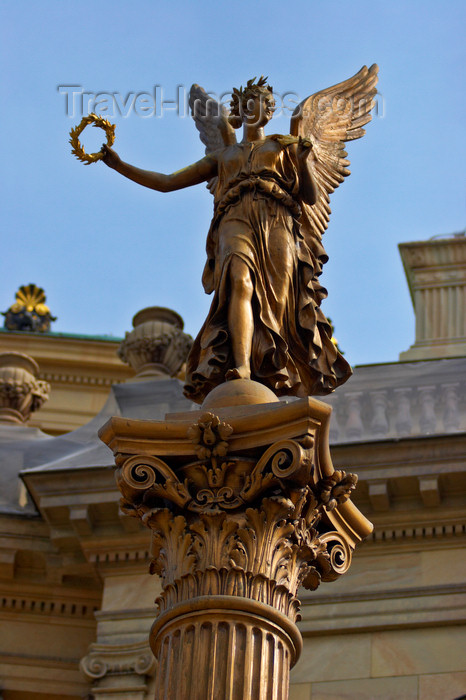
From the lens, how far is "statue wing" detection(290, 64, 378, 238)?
468 inches

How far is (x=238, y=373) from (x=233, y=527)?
128cm

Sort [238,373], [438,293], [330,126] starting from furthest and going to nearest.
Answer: [438,293], [330,126], [238,373]

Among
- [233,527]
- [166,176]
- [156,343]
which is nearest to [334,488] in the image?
[233,527]

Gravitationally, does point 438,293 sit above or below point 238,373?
above

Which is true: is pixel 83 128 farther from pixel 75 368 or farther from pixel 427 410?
pixel 75 368

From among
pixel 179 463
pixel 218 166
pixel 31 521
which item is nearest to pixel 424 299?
pixel 31 521

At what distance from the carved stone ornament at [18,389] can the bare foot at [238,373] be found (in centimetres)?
1103

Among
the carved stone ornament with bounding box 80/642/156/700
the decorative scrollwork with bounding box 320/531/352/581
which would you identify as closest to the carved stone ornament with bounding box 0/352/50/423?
the carved stone ornament with bounding box 80/642/156/700

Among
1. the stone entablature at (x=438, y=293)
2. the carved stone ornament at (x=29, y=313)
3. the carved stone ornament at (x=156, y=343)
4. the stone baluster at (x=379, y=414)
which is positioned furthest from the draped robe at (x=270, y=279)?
the carved stone ornament at (x=29, y=313)

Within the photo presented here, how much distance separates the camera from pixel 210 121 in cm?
1262

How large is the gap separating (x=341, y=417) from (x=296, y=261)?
773 centimetres

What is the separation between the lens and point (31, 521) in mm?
18703

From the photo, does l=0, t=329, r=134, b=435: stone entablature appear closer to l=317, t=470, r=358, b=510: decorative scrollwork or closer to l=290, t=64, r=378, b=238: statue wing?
l=290, t=64, r=378, b=238: statue wing

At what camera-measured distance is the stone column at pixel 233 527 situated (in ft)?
29.3
